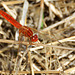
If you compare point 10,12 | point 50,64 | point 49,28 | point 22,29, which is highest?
point 10,12

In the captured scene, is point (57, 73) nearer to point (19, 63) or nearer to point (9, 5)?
point (19, 63)

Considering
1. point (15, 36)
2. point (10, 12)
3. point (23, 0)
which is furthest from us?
point (23, 0)

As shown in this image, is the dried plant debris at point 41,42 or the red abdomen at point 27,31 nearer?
the red abdomen at point 27,31

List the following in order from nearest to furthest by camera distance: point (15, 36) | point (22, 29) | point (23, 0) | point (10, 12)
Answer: point (22, 29)
point (15, 36)
point (10, 12)
point (23, 0)

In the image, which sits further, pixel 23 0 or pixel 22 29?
pixel 23 0

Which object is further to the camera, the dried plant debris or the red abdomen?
the dried plant debris

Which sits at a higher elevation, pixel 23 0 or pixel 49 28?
pixel 23 0

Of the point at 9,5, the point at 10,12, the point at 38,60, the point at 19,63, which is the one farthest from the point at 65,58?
the point at 9,5

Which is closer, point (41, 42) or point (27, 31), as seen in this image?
point (27, 31)
